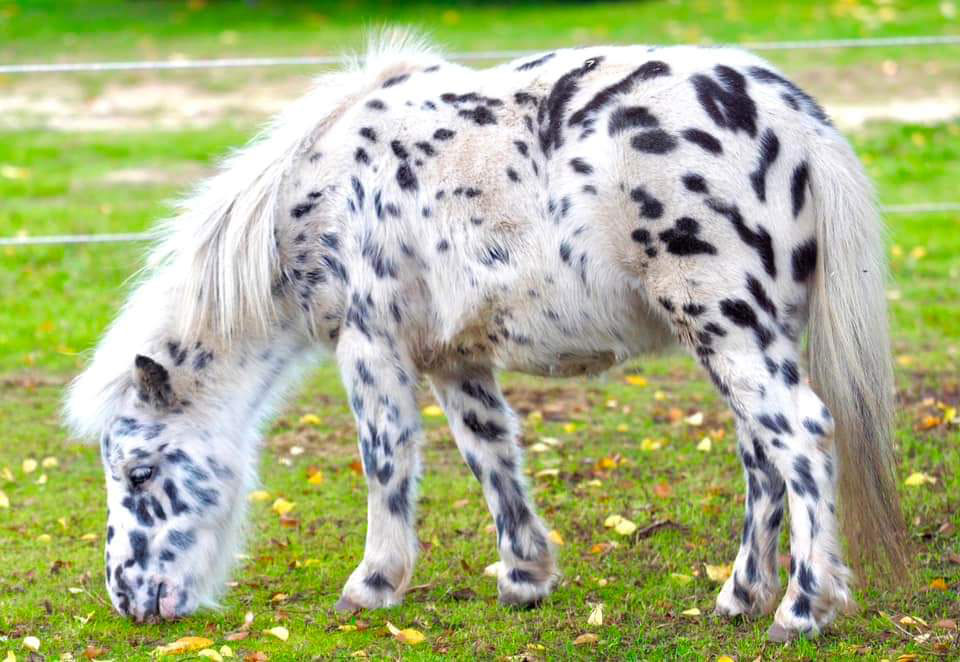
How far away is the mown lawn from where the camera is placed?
4695 millimetres

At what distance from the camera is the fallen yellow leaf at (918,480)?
19.8ft

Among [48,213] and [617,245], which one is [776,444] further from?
[48,213]

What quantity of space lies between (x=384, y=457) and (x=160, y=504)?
840 mm

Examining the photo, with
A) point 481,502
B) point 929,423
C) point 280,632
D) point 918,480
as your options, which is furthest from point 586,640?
point 929,423

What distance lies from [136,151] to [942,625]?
11.1 metres

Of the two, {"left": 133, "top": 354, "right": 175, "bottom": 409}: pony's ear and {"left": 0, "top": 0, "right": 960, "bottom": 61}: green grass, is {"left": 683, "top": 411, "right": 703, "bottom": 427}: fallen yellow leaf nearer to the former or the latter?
{"left": 133, "top": 354, "right": 175, "bottom": 409}: pony's ear

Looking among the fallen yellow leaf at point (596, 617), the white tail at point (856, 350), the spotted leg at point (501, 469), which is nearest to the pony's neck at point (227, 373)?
the spotted leg at point (501, 469)

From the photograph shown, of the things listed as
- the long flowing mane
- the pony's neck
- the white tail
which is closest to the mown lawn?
the white tail

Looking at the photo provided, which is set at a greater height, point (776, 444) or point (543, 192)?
point (543, 192)

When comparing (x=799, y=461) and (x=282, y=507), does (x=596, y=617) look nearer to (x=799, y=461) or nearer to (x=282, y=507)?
(x=799, y=461)

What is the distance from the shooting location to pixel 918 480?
19.8 feet

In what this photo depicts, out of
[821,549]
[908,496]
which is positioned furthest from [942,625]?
[908,496]

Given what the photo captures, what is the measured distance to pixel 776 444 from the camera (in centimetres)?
435

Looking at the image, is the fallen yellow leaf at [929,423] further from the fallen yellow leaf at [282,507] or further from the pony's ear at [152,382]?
the pony's ear at [152,382]
